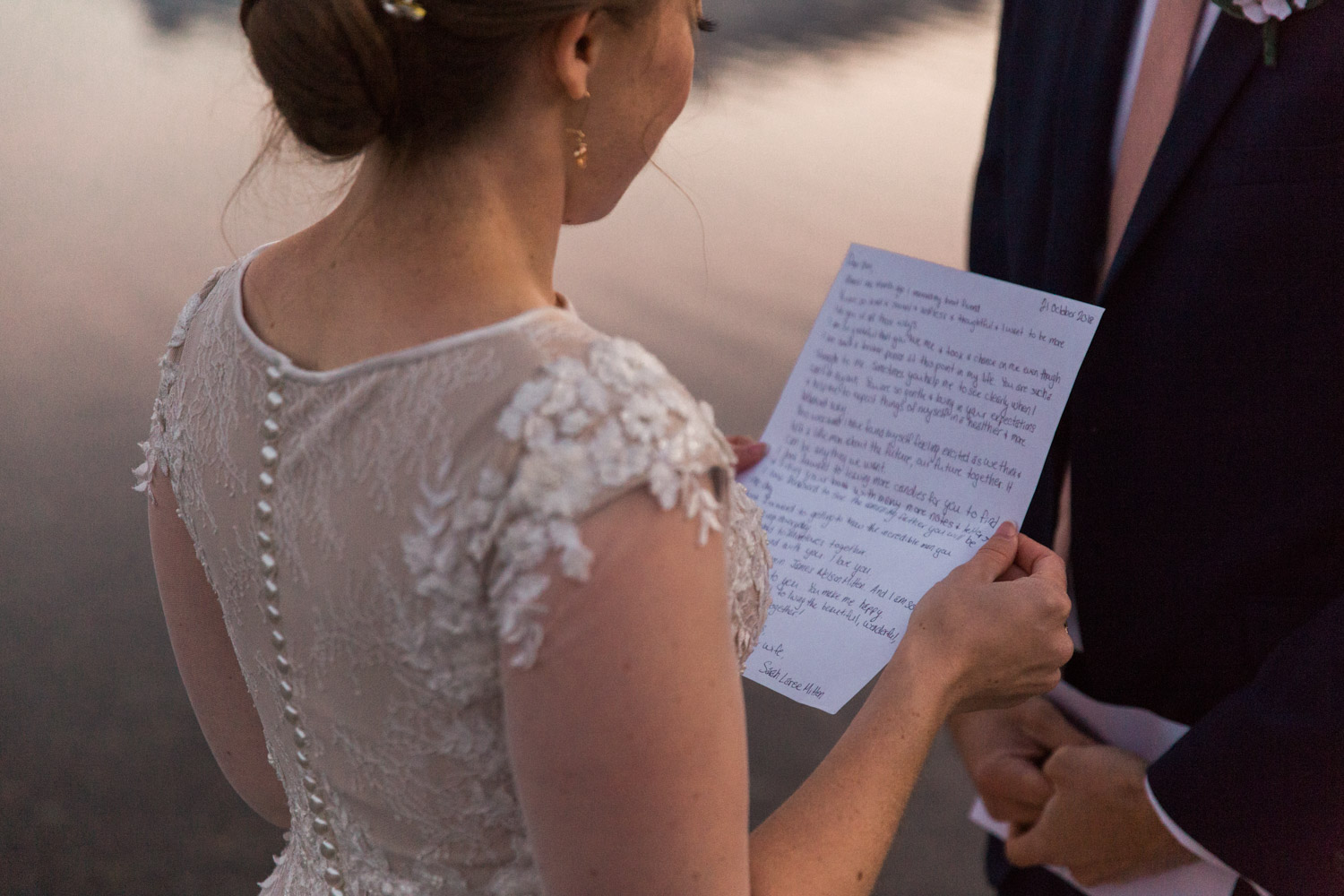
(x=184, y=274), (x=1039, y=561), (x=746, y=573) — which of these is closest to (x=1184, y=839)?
(x=1039, y=561)

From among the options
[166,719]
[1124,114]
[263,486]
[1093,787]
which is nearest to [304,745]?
[263,486]

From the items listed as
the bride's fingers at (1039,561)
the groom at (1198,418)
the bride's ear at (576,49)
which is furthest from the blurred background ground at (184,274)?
the bride's fingers at (1039,561)

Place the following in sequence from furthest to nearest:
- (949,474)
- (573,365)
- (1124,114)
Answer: (1124,114) < (949,474) < (573,365)

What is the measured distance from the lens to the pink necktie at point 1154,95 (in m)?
1.19

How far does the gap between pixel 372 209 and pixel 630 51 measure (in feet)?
0.74

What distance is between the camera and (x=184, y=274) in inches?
146

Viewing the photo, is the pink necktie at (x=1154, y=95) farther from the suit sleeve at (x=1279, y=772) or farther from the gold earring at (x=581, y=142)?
the gold earring at (x=581, y=142)

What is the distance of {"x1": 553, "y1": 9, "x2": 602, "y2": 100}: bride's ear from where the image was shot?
2.29ft

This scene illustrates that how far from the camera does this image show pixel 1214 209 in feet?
3.74

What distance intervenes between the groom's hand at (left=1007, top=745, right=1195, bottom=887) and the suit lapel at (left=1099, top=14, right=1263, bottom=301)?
71cm

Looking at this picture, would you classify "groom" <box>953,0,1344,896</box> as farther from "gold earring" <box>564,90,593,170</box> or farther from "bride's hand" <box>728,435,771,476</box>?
"gold earring" <box>564,90,593,170</box>

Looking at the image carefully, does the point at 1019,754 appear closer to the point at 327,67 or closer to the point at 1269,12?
the point at 1269,12

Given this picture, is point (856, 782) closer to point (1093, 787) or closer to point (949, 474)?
point (949, 474)

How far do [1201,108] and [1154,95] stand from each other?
11 cm
